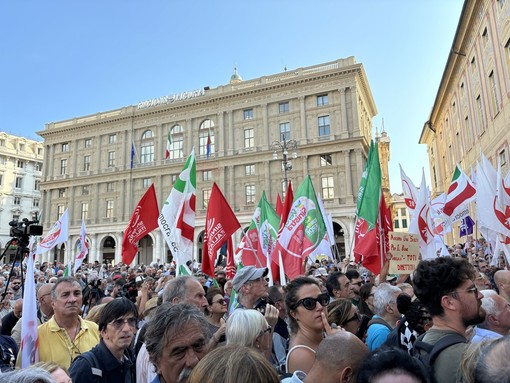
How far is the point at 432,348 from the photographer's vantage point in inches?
87.9

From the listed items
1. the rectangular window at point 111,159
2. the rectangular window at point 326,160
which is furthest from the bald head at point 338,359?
the rectangular window at point 111,159

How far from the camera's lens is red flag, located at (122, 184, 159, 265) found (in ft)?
29.3

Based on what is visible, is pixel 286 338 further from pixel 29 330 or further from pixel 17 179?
pixel 17 179

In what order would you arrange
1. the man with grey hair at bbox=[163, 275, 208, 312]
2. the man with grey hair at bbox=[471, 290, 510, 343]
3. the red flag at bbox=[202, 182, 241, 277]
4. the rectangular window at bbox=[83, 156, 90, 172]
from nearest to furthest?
the man with grey hair at bbox=[471, 290, 510, 343], the man with grey hair at bbox=[163, 275, 208, 312], the red flag at bbox=[202, 182, 241, 277], the rectangular window at bbox=[83, 156, 90, 172]

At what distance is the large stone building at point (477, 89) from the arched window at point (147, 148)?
2787 cm

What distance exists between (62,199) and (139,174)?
36.7 feet

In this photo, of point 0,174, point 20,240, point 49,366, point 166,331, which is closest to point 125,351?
point 166,331

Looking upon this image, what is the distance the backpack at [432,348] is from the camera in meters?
2.15

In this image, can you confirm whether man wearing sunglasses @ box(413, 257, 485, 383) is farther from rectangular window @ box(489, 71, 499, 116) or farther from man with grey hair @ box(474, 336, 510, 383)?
rectangular window @ box(489, 71, 499, 116)

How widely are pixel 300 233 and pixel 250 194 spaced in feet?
90.1

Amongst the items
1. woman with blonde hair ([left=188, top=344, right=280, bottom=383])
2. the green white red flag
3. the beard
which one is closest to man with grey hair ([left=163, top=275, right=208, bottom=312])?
the beard

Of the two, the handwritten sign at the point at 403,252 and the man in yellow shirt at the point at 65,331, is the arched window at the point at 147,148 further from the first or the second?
the man in yellow shirt at the point at 65,331

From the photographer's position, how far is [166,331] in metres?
2.27

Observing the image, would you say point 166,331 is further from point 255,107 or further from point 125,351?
point 255,107
